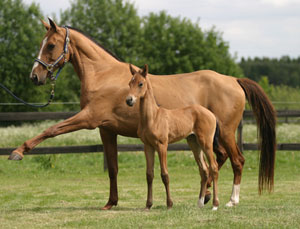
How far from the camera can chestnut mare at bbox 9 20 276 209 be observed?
652cm

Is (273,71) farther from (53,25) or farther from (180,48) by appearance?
(53,25)

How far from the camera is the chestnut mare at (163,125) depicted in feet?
19.3

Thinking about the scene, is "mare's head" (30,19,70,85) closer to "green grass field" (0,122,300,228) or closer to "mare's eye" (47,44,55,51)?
"mare's eye" (47,44,55,51)

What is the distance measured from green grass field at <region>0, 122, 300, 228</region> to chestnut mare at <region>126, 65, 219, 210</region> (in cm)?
62

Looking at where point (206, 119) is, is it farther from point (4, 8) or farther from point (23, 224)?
point (4, 8)

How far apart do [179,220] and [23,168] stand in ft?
26.5

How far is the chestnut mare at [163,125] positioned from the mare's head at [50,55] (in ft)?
4.41

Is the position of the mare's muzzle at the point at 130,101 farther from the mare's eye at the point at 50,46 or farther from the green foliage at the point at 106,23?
the green foliage at the point at 106,23

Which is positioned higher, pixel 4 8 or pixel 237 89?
pixel 4 8

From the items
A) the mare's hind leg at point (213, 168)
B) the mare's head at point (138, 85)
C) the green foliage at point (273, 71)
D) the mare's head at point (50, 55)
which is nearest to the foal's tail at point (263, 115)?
the mare's hind leg at point (213, 168)

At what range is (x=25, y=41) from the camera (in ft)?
99.6

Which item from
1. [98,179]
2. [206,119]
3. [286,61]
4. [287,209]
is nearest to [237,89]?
[206,119]

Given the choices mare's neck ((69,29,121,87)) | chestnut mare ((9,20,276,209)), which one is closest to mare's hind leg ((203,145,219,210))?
chestnut mare ((9,20,276,209))

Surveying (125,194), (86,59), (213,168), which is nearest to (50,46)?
(86,59)
